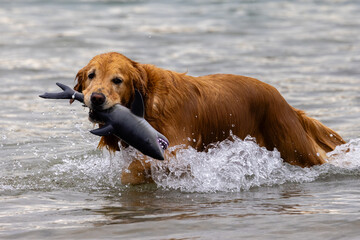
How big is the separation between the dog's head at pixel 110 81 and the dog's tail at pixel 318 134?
2.01 m

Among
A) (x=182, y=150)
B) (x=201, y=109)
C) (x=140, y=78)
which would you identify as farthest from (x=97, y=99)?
(x=201, y=109)

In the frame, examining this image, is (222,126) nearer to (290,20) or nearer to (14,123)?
(14,123)

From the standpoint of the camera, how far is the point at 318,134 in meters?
7.84

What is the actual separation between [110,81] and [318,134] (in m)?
2.63

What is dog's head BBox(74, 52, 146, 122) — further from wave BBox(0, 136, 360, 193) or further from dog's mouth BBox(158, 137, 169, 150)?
wave BBox(0, 136, 360, 193)

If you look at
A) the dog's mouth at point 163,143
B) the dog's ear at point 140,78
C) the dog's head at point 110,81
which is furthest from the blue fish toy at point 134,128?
the dog's ear at point 140,78

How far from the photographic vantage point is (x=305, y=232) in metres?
5.32

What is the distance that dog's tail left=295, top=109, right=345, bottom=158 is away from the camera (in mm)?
7715

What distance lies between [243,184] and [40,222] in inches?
84.1

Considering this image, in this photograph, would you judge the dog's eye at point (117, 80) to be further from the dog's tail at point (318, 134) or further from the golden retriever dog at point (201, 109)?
the dog's tail at point (318, 134)

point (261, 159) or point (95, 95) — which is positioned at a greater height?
point (95, 95)

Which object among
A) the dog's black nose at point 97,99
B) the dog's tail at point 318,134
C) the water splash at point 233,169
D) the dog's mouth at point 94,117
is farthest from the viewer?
the dog's tail at point 318,134

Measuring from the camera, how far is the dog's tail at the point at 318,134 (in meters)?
7.71

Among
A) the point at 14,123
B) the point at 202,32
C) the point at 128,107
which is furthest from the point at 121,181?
the point at 202,32
